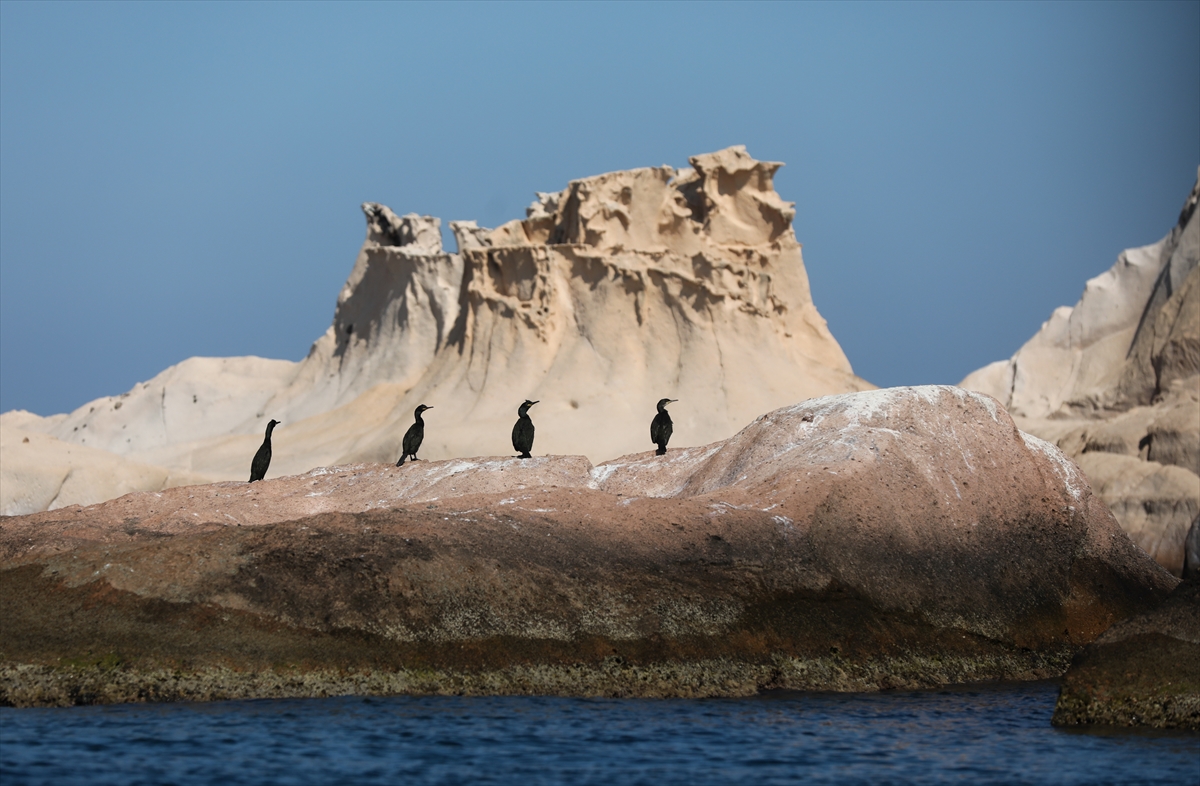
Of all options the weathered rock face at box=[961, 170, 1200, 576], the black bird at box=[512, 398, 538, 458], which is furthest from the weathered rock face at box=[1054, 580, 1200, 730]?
the weathered rock face at box=[961, 170, 1200, 576]

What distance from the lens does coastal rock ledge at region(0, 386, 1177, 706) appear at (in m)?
10.2

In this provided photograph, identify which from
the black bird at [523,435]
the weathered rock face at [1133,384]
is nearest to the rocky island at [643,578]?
the black bird at [523,435]

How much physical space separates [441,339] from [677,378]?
23.7 feet

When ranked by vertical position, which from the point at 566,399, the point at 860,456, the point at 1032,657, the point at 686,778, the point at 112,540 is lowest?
the point at 686,778

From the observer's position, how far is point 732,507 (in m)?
12.4

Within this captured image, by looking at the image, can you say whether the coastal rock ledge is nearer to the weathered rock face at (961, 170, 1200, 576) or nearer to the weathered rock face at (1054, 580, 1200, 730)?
the weathered rock face at (1054, 580, 1200, 730)

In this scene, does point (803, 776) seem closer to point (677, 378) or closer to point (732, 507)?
point (732, 507)

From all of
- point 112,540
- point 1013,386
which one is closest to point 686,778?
point 112,540

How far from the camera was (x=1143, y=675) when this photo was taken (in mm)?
9953

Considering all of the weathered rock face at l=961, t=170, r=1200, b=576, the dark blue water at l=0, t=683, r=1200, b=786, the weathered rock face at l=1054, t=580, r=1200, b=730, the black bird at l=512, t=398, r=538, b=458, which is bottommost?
the dark blue water at l=0, t=683, r=1200, b=786

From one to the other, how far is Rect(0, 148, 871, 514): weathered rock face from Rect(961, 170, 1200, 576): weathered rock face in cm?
687

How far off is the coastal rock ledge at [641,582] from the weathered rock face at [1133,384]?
1417 cm

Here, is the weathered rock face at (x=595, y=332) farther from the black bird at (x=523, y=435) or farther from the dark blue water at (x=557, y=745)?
the dark blue water at (x=557, y=745)

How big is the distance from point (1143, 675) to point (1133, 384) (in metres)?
30.5
